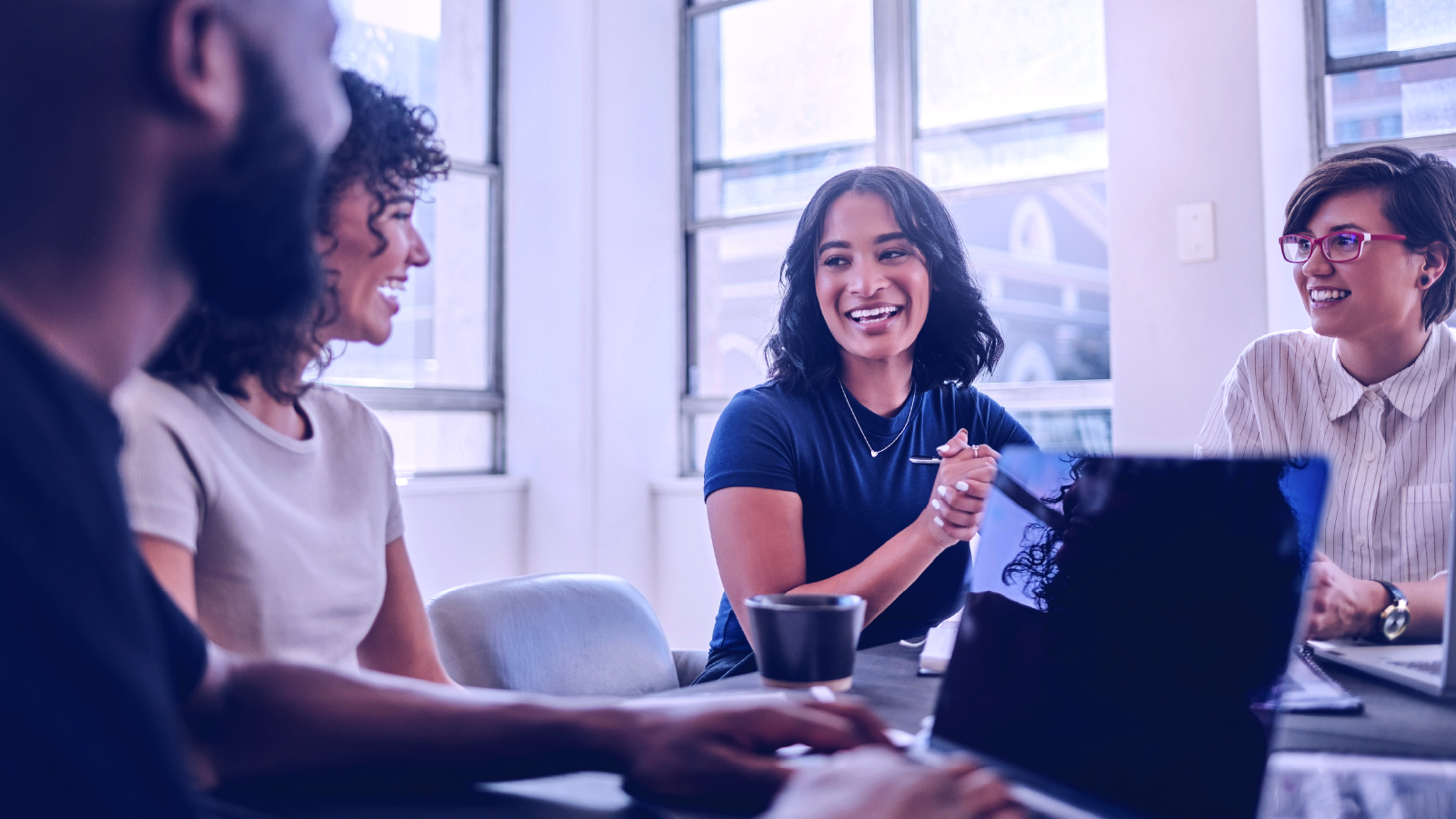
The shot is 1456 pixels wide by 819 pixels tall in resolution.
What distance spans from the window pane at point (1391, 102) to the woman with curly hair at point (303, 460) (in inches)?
96.1

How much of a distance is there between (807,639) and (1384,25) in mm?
2700

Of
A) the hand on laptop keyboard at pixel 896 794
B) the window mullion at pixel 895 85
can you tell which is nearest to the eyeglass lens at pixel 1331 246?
the hand on laptop keyboard at pixel 896 794

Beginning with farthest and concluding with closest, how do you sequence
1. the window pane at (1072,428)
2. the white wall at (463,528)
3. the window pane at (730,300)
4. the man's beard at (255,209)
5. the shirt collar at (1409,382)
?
the window pane at (730,300), the white wall at (463,528), the window pane at (1072,428), the shirt collar at (1409,382), the man's beard at (255,209)

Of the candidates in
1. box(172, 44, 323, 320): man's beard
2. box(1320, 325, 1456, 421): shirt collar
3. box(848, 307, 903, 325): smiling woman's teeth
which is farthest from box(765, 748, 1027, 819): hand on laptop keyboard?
box(1320, 325, 1456, 421): shirt collar

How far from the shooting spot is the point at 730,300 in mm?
3930

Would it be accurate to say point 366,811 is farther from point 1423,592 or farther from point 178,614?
point 1423,592

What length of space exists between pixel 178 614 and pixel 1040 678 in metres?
0.54

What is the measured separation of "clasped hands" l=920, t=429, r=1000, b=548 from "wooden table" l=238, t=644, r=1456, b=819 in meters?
0.28

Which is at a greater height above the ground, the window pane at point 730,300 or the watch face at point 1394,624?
the window pane at point 730,300

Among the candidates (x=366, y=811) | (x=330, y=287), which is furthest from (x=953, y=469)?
(x=366, y=811)

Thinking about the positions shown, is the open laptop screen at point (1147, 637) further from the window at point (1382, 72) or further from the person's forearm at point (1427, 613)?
the window at point (1382, 72)

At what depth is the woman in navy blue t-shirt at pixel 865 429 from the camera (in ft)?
4.54

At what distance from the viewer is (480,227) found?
3.81 meters

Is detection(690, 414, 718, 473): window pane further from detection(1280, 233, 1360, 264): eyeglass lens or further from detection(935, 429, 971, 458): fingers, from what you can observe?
detection(935, 429, 971, 458): fingers
